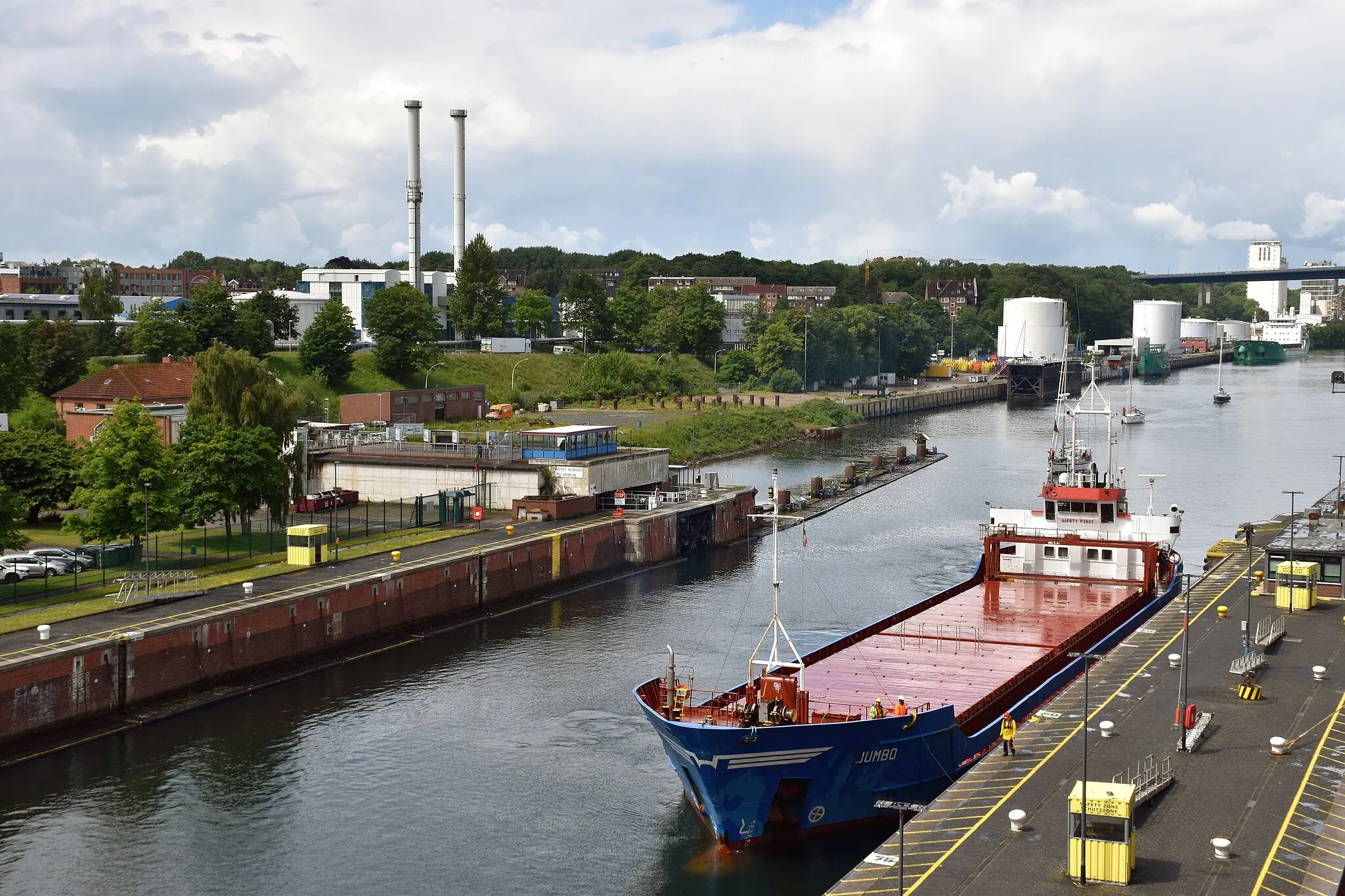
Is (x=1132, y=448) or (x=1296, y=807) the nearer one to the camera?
(x=1296, y=807)

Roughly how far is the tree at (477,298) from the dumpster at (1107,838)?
5845 inches

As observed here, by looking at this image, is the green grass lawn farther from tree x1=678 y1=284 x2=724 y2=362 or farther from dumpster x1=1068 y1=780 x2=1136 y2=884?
dumpster x1=1068 y1=780 x2=1136 y2=884

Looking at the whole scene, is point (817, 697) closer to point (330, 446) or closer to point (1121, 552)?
point (1121, 552)

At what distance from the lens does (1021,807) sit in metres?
32.0

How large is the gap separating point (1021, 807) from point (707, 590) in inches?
1656

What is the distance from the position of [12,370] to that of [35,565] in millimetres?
53047

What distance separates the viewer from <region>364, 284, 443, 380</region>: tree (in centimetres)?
14325

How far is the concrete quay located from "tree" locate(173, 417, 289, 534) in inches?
1577

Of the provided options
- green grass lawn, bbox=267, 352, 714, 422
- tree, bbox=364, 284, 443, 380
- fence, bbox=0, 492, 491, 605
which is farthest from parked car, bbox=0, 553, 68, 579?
tree, bbox=364, 284, 443, 380

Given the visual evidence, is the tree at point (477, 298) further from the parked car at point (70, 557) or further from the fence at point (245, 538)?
the parked car at point (70, 557)

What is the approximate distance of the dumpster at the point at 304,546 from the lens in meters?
63.5

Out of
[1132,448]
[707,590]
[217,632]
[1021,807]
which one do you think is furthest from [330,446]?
[1132,448]

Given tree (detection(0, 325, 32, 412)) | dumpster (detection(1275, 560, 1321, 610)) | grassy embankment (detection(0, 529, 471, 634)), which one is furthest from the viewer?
tree (detection(0, 325, 32, 412))

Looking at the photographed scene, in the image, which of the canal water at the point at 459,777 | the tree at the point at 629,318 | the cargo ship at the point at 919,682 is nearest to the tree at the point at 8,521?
the canal water at the point at 459,777
